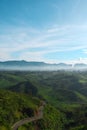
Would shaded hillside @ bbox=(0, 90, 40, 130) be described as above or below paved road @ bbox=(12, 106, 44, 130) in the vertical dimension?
above

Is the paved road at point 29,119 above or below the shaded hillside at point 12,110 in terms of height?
below

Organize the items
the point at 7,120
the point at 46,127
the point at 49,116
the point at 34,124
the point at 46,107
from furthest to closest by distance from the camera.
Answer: the point at 46,107
the point at 49,116
the point at 46,127
the point at 34,124
the point at 7,120

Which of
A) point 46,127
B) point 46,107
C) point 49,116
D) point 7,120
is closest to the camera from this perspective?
point 7,120

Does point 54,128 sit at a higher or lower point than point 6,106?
lower

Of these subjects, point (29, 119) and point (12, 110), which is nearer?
point (12, 110)

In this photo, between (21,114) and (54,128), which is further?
(54,128)

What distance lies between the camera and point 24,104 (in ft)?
577

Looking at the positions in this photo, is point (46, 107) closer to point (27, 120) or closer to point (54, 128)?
point (54, 128)

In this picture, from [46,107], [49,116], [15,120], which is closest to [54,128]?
[49,116]

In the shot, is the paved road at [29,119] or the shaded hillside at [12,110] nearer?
the paved road at [29,119]

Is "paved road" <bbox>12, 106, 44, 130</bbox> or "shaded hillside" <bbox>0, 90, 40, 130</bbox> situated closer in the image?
"paved road" <bbox>12, 106, 44, 130</bbox>

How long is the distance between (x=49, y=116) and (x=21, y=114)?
26329 mm

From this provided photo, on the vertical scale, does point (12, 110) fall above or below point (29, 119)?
above

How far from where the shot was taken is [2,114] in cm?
14462
